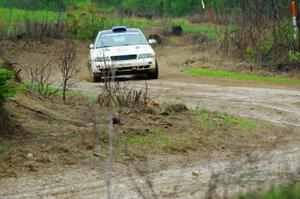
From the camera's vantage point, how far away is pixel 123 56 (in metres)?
22.7

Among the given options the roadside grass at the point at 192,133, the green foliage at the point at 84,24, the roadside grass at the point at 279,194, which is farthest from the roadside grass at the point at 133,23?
the roadside grass at the point at 279,194

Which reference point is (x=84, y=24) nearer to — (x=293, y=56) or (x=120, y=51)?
(x=293, y=56)

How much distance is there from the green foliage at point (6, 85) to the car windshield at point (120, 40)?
41.6 ft

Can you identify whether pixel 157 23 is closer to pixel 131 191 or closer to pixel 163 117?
pixel 163 117

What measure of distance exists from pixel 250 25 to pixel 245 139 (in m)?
16.1

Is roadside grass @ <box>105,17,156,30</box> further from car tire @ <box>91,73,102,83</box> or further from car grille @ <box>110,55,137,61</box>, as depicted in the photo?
car tire @ <box>91,73,102,83</box>

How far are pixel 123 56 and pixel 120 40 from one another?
46.9 inches

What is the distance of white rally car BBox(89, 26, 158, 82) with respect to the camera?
2239 centimetres

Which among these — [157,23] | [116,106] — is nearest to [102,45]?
[116,106]

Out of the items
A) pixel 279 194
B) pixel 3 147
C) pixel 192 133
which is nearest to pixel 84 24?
pixel 192 133

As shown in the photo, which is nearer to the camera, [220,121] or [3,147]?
[3,147]

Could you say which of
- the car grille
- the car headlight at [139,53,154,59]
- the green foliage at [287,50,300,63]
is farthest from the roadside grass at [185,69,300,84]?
the car grille

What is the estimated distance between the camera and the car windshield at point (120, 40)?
77.3ft

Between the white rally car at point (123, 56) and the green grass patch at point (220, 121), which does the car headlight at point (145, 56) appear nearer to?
the white rally car at point (123, 56)
